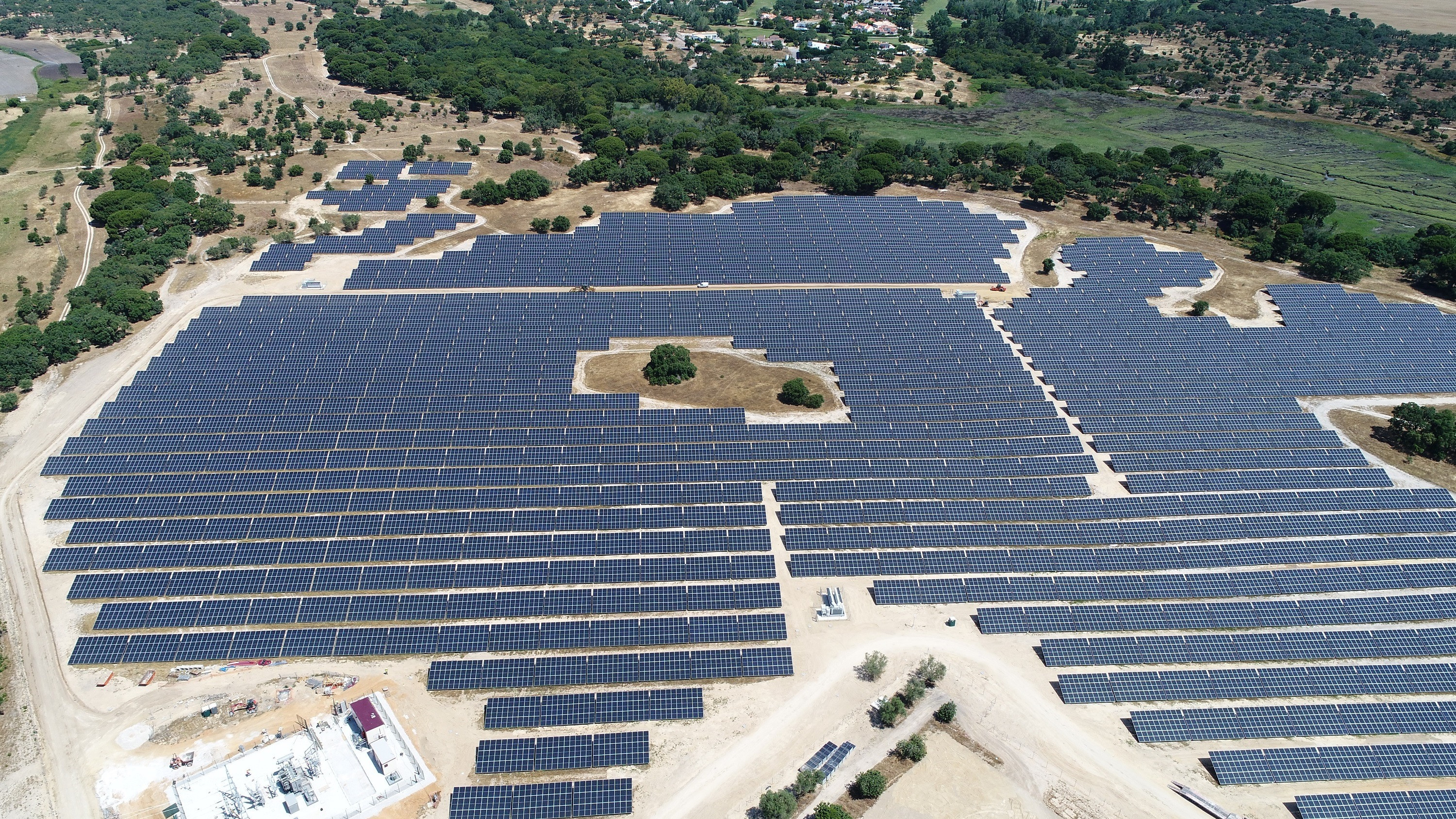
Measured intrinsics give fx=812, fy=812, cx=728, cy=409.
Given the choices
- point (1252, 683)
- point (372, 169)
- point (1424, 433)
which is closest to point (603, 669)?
point (1252, 683)

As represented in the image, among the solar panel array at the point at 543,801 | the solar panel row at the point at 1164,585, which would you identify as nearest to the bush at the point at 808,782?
the solar panel array at the point at 543,801

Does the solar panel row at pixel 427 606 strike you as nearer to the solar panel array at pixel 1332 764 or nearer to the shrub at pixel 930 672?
the shrub at pixel 930 672

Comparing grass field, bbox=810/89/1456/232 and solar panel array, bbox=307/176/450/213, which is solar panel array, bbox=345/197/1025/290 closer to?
solar panel array, bbox=307/176/450/213

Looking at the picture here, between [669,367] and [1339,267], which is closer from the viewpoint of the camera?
[669,367]

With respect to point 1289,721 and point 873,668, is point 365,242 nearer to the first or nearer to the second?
point 873,668

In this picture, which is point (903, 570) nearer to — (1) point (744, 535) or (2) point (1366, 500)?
(1) point (744, 535)

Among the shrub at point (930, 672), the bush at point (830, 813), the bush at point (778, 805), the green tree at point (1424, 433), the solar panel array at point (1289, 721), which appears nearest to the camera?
the bush at point (830, 813)

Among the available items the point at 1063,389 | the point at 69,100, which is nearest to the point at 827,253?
the point at 1063,389
